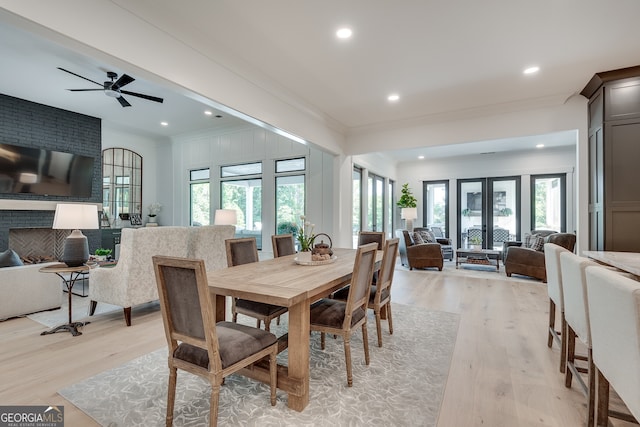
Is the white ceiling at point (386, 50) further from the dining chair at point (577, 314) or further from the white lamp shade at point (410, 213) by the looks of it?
the white lamp shade at point (410, 213)

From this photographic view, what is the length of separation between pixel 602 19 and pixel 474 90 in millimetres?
1585

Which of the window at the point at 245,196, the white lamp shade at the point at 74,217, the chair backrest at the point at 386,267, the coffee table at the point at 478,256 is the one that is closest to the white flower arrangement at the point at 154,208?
the window at the point at 245,196

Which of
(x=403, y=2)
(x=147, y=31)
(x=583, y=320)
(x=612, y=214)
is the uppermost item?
(x=403, y=2)


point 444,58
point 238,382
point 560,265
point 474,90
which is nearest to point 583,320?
point 560,265

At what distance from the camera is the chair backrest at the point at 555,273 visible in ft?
7.39

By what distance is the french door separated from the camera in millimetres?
8234

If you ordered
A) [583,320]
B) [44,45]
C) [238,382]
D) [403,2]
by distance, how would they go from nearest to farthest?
[583,320] < [238,382] < [403,2] < [44,45]

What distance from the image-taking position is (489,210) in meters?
8.48

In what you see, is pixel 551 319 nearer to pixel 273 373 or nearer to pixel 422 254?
pixel 273 373

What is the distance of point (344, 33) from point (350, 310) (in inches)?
100

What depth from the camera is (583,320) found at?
5.72 ft

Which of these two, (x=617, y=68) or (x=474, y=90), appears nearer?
(x=617, y=68)

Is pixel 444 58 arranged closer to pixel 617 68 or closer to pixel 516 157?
pixel 617 68

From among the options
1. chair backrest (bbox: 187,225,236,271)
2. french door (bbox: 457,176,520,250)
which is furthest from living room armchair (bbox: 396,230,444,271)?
chair backrest (bbox: 187,225,236,271)
